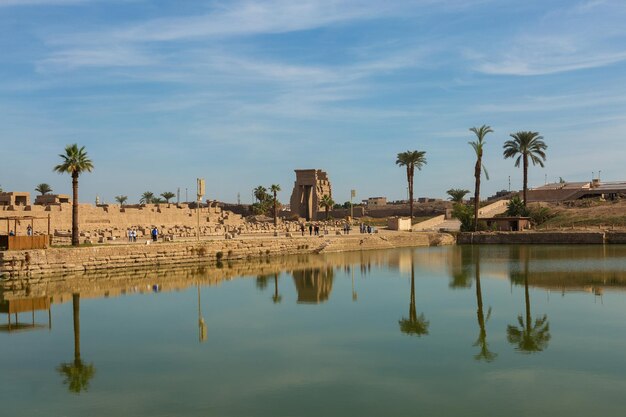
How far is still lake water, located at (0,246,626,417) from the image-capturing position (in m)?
11.7

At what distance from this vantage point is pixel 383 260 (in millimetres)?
40344

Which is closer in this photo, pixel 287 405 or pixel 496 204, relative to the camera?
pixel 287 405

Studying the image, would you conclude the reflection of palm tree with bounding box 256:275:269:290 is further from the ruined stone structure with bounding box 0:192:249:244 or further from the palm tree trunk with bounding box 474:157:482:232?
the palm tree trunk with bounding box 474:157:482:232

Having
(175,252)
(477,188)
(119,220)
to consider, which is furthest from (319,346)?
(477,188)

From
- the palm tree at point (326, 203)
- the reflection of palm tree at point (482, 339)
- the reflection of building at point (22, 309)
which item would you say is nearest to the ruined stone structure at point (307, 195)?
the palm tree at point (326, 203)

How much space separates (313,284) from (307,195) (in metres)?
51.7

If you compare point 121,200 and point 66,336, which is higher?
point 121,200

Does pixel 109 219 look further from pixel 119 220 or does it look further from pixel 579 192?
pixel 579 192

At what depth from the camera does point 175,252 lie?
1438 inches

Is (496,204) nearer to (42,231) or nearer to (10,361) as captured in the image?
(42,231)

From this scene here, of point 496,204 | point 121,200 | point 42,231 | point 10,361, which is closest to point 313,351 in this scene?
point 10,361

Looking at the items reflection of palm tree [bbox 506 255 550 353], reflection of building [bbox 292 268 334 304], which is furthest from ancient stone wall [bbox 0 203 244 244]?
reflection of palm tree [bbox 506 255 550 353]

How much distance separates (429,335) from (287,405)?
6.79 metres

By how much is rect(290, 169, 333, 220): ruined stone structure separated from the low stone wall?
27.4m
